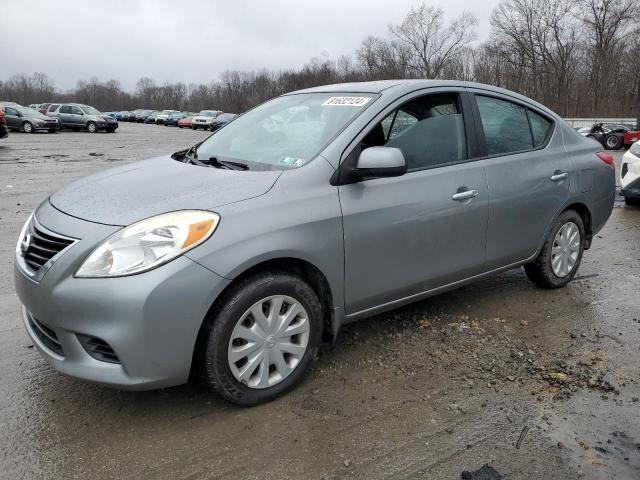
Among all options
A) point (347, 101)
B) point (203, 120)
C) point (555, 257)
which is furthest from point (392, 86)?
point (203, 120)

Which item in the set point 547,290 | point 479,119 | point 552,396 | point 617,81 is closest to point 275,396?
point 552,396

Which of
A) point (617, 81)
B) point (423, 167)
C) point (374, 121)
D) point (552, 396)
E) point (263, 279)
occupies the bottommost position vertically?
point (552, 396)

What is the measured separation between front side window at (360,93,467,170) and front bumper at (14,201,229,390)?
4.77ft

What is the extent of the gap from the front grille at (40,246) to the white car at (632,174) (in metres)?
8.69

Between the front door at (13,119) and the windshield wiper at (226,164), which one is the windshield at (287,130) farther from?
the front door at (13,119)

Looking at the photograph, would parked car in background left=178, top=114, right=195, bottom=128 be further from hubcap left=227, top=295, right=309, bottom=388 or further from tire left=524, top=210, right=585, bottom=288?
hubcap left=227, top=295, right=309, bottom=388

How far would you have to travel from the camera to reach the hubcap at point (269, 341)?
9.07 feet

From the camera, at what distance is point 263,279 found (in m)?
2.78

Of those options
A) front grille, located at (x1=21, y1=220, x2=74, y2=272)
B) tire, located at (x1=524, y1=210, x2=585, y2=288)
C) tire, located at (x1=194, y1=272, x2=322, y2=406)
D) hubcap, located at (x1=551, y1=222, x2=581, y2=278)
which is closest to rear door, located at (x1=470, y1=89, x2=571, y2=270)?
tire, located at (x1=524, y1=210, x2=585, y2=288)

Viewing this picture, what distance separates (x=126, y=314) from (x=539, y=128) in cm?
360

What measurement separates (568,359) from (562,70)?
198 ft

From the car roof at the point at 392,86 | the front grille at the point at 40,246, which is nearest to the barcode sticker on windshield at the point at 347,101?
the car roof at the point at 392,86

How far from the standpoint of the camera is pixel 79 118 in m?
33.1

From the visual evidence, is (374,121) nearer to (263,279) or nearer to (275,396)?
(263,279)
